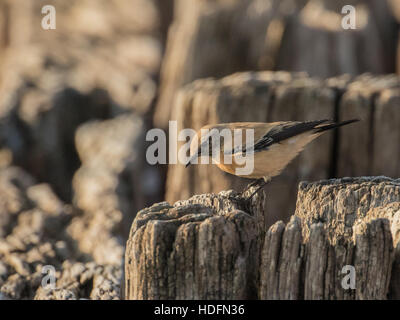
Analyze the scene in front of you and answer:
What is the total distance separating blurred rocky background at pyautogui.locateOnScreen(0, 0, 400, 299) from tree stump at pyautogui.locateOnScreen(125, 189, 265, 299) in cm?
113

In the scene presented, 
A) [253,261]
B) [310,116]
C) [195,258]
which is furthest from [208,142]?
[195,258]

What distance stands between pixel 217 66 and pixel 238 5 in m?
1.12

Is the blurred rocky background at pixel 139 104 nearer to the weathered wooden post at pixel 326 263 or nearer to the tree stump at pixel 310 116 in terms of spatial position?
the tree stump at pixel 310 116

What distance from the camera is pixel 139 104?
9.70 m

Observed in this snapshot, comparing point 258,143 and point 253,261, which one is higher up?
point 258,143

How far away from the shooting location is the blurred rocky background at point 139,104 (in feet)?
20.6

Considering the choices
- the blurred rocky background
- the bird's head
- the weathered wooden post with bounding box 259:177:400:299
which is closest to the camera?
the weathered wooden post with bounding box 259:177:400:299

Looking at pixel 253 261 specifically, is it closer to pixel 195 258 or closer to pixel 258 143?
pixel 195 258

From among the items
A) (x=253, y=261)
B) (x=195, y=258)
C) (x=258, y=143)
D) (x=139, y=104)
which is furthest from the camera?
(x=139, y=104)

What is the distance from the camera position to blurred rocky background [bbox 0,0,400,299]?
627 cm

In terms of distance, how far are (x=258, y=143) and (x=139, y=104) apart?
4.42 meters

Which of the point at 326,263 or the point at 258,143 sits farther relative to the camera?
the point at 258,143

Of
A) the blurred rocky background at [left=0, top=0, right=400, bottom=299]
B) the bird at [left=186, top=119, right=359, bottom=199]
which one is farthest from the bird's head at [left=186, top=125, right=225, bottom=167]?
the blurred rocky background at [left=0, top=0, right=400, bottom=299]

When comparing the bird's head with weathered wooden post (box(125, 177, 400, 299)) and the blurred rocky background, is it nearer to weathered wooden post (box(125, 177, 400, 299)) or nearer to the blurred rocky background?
the blurred rocky background
